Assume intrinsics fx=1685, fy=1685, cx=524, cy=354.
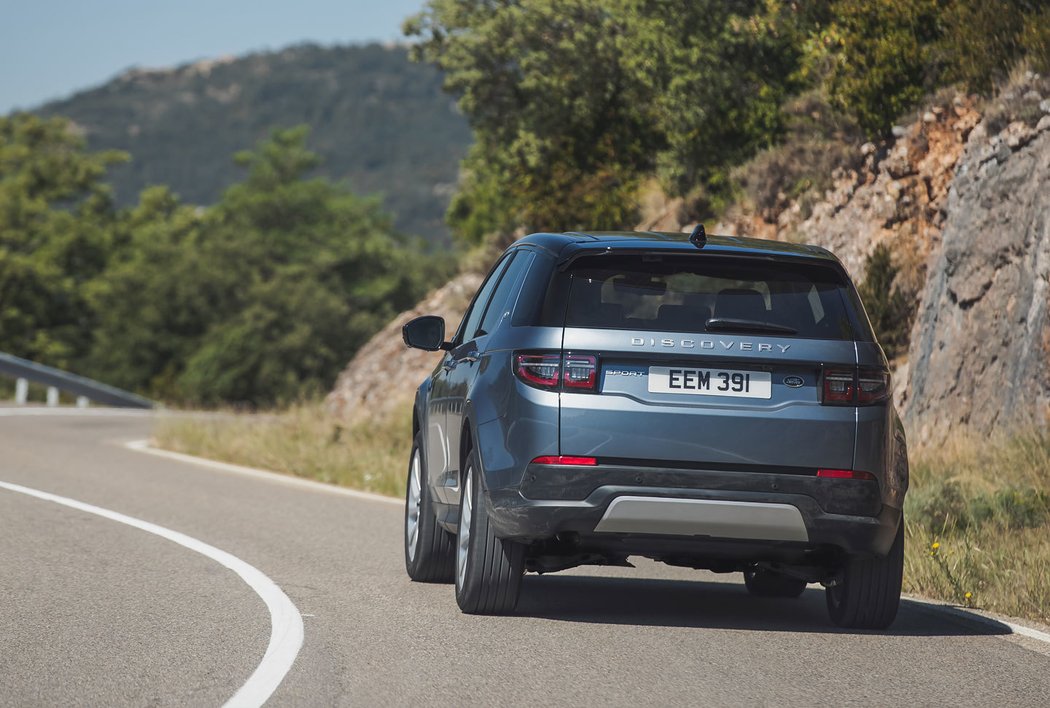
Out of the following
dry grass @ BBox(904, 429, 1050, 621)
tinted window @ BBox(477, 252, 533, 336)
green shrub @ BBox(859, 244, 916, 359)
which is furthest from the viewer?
green shrub @ BBox(859, 244, 916, 359)

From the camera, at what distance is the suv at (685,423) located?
7.60m

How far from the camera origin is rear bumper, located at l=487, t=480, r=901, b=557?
7582 millimetres

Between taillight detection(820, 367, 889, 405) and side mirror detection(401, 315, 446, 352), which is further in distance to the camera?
side mirror detection(401, 315, 446, 352)

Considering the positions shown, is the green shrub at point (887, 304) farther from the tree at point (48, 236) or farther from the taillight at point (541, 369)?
the tree at point (48, 236)

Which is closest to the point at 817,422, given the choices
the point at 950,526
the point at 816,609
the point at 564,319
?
the point at 564,319

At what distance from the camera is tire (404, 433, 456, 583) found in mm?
9672

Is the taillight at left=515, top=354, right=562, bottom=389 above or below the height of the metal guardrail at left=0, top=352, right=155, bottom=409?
above

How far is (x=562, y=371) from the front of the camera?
25.1 feet

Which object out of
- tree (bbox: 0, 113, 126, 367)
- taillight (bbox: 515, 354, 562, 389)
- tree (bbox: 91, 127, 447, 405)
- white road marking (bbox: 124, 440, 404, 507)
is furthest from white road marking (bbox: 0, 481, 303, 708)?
tree (bbox: 0, 113, 126, 367)

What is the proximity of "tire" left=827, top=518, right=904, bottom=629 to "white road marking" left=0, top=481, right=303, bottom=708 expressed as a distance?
8.87 feet

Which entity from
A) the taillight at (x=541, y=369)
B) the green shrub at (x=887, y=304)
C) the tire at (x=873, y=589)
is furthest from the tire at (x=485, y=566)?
the green shrub at (x=887, y=304)

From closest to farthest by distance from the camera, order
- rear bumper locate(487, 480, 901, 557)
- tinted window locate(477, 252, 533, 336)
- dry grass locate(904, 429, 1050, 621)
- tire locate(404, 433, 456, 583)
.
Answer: rear bumper locate(487, 480, 901, 557) < tinted window locate(477, 252, 533, 336) < dry grass locate(904, 429, 1050, 621) < tire locate(404, 433, 456, 583)

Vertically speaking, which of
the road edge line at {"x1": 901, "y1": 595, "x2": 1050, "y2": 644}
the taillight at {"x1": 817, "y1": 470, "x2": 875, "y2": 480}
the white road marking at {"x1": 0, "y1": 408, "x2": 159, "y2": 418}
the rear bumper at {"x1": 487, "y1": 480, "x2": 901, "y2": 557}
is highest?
the taillight at {"x1": 817, "y1": 470, "x2": 875, "y2": 480}

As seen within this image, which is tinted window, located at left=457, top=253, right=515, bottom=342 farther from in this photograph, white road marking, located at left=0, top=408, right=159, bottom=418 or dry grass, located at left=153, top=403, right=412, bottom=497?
white road marking, located at left=0, top=408, right=159, bottom=418
